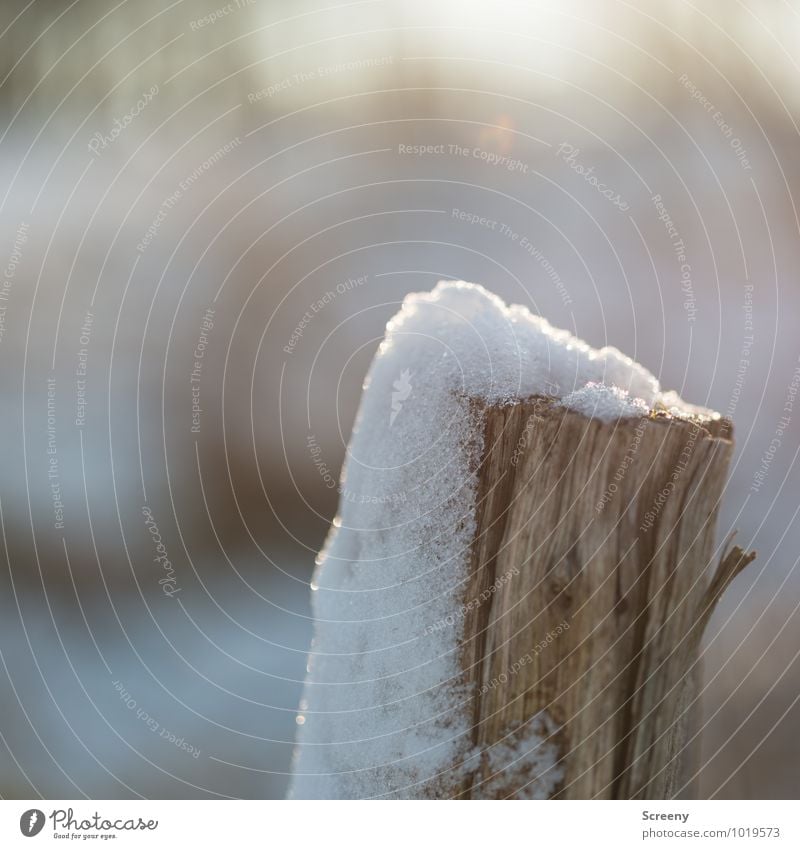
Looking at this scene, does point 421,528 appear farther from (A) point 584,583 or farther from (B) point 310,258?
(B) point 310,258

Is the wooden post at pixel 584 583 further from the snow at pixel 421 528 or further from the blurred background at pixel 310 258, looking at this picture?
the blurred background at pixel 310 258

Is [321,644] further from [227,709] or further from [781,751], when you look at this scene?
[781,751]

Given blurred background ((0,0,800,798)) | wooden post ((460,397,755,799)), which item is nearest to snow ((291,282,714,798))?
wooden post ((460,397,755,799))

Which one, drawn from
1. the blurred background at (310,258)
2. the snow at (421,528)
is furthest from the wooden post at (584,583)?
the blurred background at (310,258)

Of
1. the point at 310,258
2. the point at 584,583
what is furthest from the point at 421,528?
the point at 310,258

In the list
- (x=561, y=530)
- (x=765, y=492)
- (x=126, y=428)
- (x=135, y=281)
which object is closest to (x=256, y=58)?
(x=135, y=281)

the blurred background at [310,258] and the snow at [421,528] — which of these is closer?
the snow at [421,528]
